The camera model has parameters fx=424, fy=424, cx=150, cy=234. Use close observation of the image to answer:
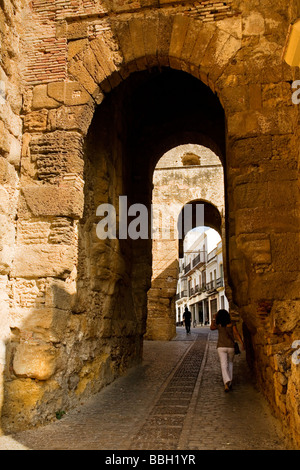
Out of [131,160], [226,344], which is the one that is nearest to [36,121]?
[131,160]

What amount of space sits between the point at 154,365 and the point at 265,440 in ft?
14.6

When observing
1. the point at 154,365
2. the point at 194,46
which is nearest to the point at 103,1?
the point at 194,46

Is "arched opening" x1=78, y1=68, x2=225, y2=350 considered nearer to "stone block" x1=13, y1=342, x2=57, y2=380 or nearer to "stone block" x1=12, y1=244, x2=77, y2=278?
"stone block" x1=12, y1=244, x2=77, y2=278

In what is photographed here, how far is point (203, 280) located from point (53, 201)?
32.8 meters

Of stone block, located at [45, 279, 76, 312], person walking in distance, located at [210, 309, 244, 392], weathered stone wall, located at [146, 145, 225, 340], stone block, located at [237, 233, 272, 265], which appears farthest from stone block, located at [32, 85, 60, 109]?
weathered stone wall, located at [146, 145, 225, 340]

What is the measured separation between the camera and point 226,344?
580 centimetres

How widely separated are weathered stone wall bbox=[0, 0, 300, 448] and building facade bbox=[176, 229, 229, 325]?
24.2m

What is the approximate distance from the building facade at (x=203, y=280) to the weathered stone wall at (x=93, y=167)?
24163 mm

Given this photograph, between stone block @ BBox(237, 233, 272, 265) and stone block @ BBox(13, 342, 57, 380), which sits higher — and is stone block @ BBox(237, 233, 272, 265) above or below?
above

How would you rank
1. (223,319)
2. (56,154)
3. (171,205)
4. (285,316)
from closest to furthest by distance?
(285,316), (56,154), (223,319), (171,205)

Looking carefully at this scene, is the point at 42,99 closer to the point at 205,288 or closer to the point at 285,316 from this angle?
the point at 285,316

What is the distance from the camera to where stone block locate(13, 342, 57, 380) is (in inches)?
169

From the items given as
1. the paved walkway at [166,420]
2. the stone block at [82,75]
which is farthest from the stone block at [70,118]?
the paved walkway at [166,420]
